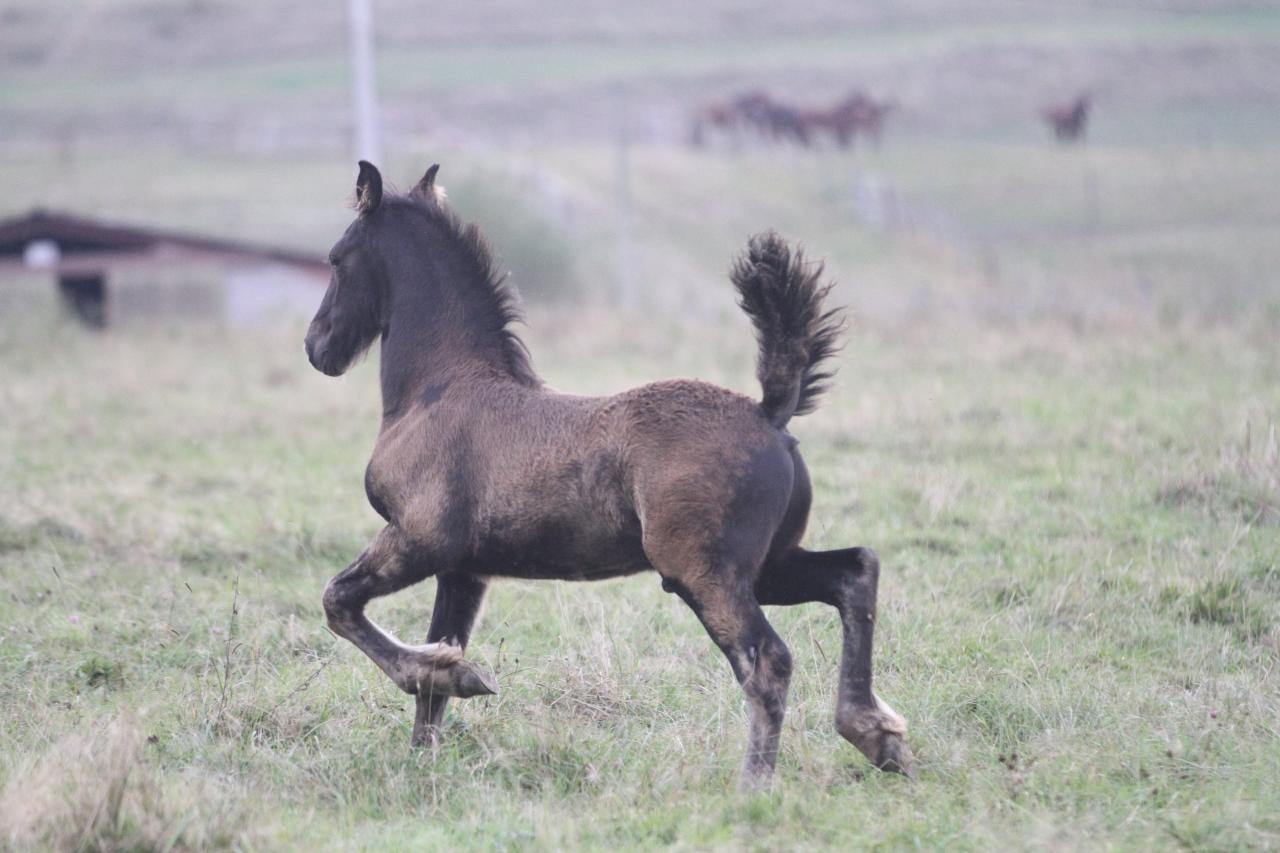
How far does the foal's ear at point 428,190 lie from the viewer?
603 cm

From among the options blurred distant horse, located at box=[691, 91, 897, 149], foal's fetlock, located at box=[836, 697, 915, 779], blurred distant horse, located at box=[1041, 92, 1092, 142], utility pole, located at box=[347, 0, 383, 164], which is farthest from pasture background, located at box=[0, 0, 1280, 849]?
blurred distant horse, located at box=[691, 91, 897, 149]

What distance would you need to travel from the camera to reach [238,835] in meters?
4.30

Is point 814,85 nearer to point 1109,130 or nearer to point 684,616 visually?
point 1109,130

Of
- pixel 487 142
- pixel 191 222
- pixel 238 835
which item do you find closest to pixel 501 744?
pixel 238 835

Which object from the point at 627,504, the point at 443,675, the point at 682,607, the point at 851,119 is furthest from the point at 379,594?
the point at 851,119

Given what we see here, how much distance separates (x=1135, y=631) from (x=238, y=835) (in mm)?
4121

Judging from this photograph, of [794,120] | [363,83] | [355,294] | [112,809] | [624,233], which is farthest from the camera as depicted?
[794,120]

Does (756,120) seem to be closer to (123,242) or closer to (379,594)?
(123,242)

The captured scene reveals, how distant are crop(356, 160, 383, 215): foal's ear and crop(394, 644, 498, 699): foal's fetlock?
1.91 m

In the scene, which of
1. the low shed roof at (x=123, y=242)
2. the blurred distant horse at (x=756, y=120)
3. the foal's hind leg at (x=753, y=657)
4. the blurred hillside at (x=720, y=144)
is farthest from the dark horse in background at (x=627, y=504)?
the blurred distant horse at (x=756, y=120)

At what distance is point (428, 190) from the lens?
6082 millimetres

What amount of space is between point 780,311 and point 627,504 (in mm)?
881

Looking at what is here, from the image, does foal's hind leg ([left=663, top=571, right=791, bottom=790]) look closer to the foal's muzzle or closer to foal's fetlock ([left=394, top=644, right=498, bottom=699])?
foal's fetlock ([left=394, top=644, right=498, bottom=699])

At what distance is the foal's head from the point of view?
594 cm
